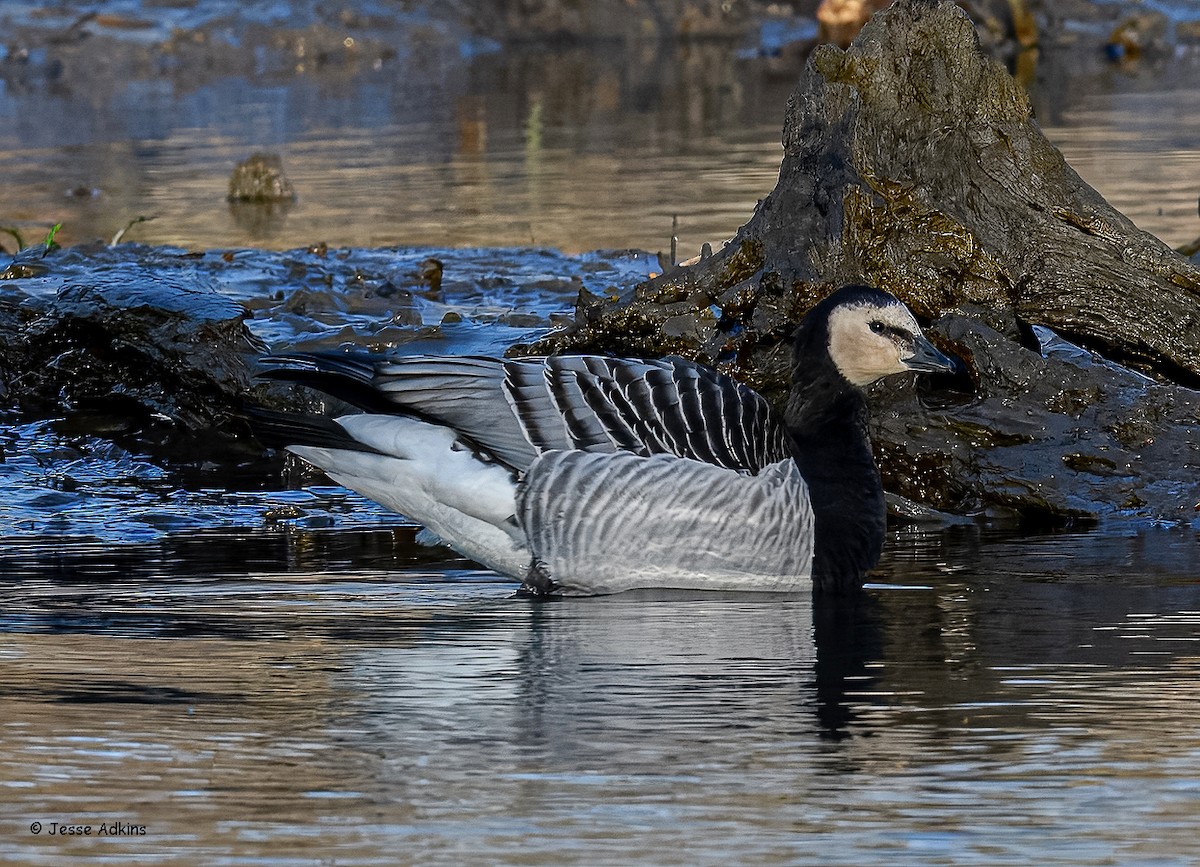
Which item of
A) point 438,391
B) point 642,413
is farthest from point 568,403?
point 438,391

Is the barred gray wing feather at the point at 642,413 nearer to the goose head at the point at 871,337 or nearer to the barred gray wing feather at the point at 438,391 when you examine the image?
the barred gray wing feather at the point at 438,391

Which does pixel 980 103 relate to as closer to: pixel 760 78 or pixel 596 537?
pixel 596 537

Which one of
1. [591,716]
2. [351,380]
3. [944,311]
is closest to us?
[591,716]

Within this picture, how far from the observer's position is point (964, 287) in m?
7.48

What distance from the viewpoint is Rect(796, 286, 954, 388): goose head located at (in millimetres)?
6117

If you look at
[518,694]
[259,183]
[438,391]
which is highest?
[259,183]

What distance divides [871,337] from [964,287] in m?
1.48

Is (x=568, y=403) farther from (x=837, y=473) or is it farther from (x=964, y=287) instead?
(x=964, y=287)

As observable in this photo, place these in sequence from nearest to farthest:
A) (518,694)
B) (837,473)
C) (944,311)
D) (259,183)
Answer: (518,694) → (837,473) → (944,311) → (259,183)

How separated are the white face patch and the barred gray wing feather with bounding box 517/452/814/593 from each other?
0.63 metres

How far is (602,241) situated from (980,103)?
5729 millimetres

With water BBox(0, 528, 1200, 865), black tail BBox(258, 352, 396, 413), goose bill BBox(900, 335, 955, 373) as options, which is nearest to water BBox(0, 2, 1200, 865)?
water BBox(0, 528, 1200, 865)

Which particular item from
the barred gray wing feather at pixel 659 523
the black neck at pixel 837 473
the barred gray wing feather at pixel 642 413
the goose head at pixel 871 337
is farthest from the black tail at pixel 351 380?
the goose head at pixel 871 337

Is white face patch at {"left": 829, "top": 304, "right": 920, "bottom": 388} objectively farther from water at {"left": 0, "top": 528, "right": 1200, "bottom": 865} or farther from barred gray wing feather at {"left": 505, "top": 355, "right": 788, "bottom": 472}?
water at {"left": 0, "top": 528, "right": 1200, "bottom": 865}
